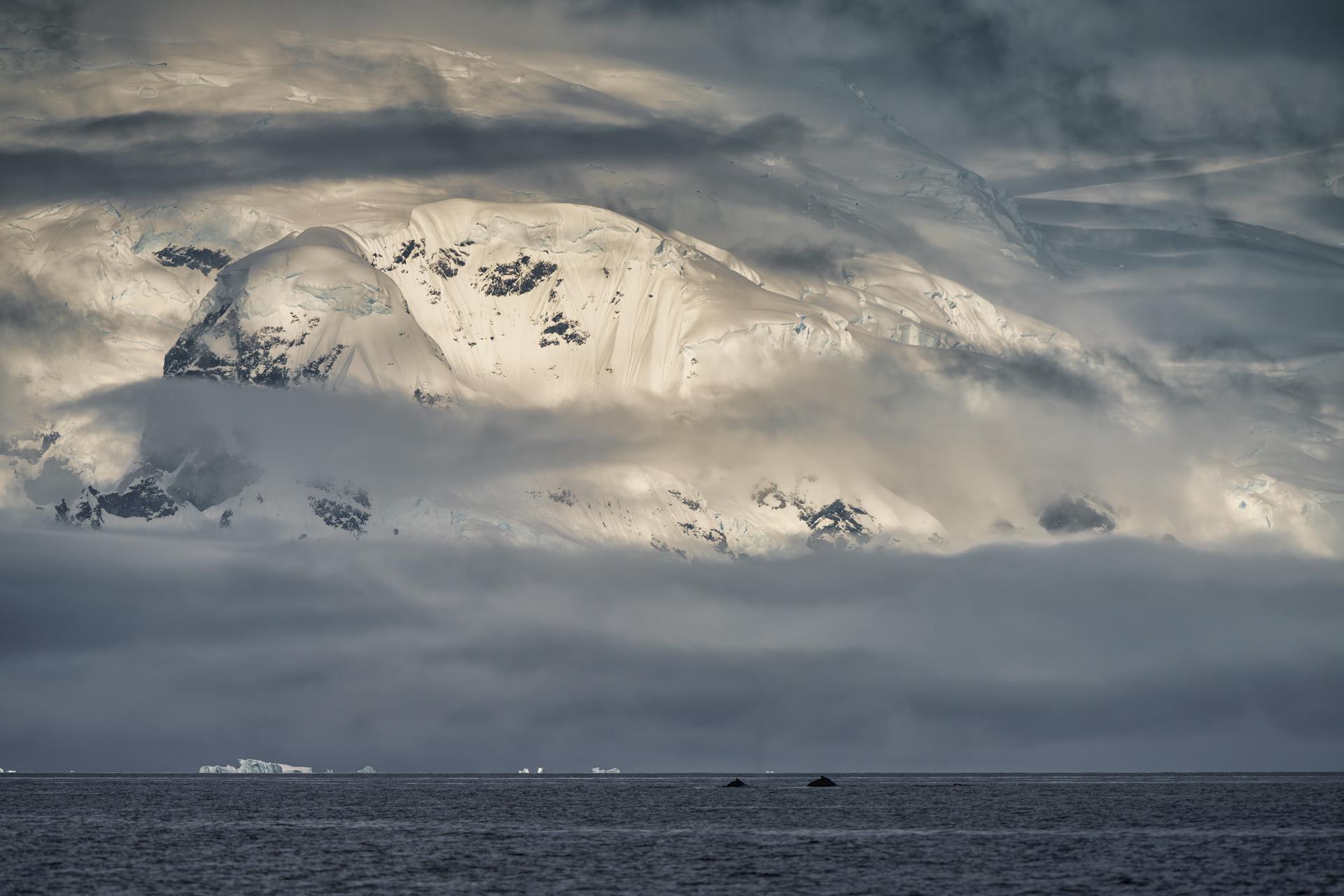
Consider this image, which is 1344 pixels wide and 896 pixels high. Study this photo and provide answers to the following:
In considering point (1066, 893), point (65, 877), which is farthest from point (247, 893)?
point (1066, 893)

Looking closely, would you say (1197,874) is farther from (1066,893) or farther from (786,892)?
(786,892)

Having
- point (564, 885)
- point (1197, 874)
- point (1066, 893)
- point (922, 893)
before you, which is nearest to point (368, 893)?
point (564, 885)

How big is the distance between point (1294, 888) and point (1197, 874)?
59.8 feet

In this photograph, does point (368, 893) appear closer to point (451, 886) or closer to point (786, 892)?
point (451, 886)

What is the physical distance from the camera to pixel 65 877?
655 ft

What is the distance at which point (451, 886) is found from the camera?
190m

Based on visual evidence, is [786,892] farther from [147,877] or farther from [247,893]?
[147,877]

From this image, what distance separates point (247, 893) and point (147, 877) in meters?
20.9

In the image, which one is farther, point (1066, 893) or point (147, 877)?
point (147, 877)

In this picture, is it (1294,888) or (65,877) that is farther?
(65,877)

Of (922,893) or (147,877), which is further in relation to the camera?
(147,877)

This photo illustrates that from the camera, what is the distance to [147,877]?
7825 inches

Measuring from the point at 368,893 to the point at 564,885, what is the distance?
21.9 m

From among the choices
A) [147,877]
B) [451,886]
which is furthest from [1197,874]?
[147,877]
